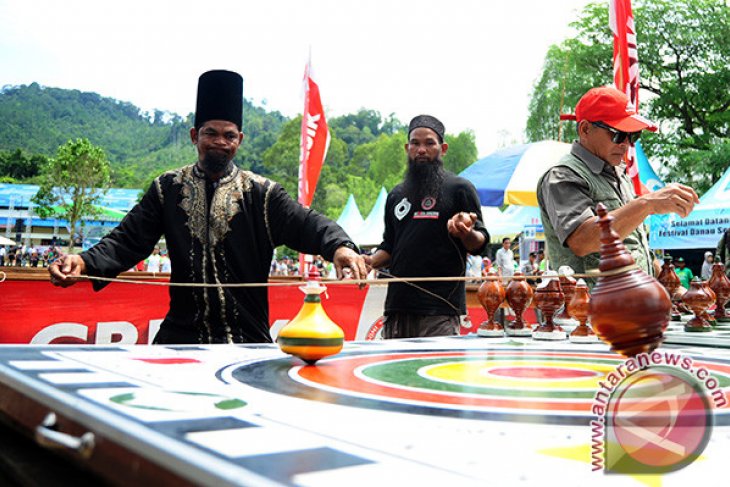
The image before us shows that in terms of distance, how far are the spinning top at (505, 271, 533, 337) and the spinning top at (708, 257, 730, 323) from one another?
99 cm

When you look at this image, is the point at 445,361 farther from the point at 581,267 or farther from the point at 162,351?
the point at 581,267

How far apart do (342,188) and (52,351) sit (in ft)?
182

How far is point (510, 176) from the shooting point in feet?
32.1

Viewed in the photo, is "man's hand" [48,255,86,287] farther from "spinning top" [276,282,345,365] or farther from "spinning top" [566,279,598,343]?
"spinning top" [566,279,598,343]

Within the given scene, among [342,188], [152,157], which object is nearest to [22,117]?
[152,157]

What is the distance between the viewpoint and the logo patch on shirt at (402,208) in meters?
3.53

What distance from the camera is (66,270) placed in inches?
91.7

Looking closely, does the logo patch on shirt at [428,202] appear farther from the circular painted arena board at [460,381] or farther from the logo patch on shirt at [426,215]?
the circular painted arena board at [460,381]

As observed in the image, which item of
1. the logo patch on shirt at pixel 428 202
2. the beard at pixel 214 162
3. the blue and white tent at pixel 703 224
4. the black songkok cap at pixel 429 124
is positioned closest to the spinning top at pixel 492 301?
the logo patch on shirt at pixel 428 202

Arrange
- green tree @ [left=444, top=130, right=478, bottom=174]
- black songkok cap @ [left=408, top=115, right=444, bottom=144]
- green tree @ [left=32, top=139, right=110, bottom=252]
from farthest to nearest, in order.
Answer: green tree @ [left=444, top=130, right=478, bottom=174]
green tree @ [left=32, top=139, right=110, bottom=252]
black songkok cap @ [left=408, top=115, right=444, bottom=144]

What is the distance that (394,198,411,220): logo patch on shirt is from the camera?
353cm

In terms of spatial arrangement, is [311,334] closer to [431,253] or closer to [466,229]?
[466,229]

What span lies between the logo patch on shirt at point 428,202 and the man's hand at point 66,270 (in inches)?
70.9

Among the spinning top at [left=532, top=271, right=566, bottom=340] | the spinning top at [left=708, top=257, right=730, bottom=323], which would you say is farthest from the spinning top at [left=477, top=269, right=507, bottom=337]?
the spinning top at [left=708, top=257, right=730, bottom=323]
